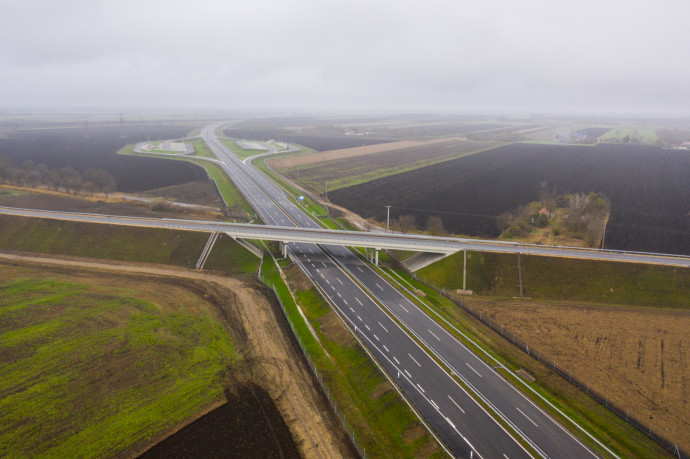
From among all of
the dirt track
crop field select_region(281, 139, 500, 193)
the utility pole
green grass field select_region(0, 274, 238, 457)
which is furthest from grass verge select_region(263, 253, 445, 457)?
crop field select_region(281, 139, 500, 193)

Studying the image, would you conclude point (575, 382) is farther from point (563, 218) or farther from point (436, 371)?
point (563, 218)

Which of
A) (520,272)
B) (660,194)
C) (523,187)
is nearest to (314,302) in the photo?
(520,272)

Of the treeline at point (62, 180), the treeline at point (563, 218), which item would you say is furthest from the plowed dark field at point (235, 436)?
the treeline at point (62, 180)

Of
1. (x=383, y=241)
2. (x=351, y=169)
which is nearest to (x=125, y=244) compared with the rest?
(x=383, y=241)

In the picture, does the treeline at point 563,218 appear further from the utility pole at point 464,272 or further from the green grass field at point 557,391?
the green grass field at point 557,391

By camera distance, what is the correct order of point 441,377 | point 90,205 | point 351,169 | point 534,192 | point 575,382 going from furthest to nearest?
point 351,169
point 534,192
point 90,205
point 441,377
point 575,382

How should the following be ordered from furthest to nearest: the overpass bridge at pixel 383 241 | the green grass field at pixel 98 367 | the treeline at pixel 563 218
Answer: the treeline at pixel 563 218
the overpass bridge at pixel 383 241
the green grass field at pixel 98 367
